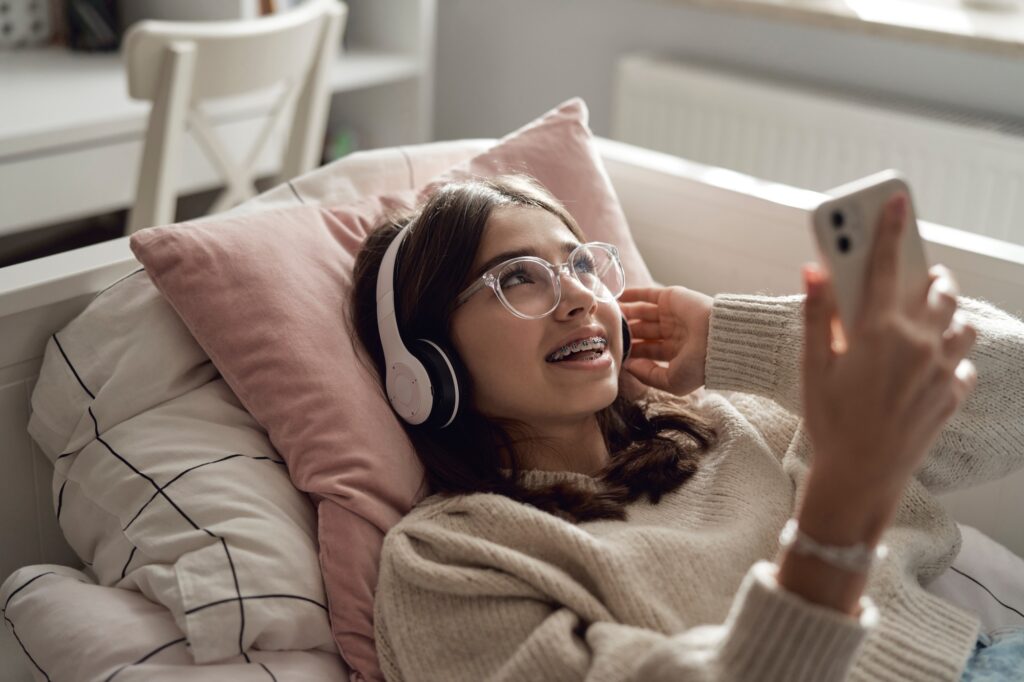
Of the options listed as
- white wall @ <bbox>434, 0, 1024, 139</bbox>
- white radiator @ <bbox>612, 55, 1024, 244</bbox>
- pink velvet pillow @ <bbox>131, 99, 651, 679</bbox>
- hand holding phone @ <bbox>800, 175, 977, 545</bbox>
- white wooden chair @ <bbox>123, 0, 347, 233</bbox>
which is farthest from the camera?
white wall @ <bbox>434, 0, 1024, 139</bbox>

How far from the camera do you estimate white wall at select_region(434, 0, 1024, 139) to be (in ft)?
7.51

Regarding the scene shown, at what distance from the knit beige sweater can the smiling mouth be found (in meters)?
0.12

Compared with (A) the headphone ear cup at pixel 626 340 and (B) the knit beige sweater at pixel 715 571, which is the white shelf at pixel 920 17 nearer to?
(B) the knit beige sweater at pixel 715 571

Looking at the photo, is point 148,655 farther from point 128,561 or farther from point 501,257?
point 501,257

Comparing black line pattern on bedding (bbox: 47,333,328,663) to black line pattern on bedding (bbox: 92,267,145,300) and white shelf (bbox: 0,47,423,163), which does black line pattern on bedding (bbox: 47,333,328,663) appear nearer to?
black line pattern on bedding (bbox: 92,267,145,300)

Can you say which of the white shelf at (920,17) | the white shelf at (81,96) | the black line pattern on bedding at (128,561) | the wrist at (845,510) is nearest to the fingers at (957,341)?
the wrist at (845,510)

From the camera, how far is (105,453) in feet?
3.88

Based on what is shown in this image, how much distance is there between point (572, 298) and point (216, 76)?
1014mm

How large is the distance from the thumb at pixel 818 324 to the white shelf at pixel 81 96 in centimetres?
162

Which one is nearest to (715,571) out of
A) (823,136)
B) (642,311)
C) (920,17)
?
(642,311)

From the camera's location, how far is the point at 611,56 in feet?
8.94

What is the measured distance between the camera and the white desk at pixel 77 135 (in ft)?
6.77

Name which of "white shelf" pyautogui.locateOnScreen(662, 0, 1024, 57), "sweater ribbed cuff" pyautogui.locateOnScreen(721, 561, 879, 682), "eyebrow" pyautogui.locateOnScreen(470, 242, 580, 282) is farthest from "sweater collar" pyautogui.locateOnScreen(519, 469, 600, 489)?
"white shelf" pyautogui.locateOnScreen(662, 0, 1024, 57)

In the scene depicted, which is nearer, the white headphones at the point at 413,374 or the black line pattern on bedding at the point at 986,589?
the white headphones at the point at 413,374
